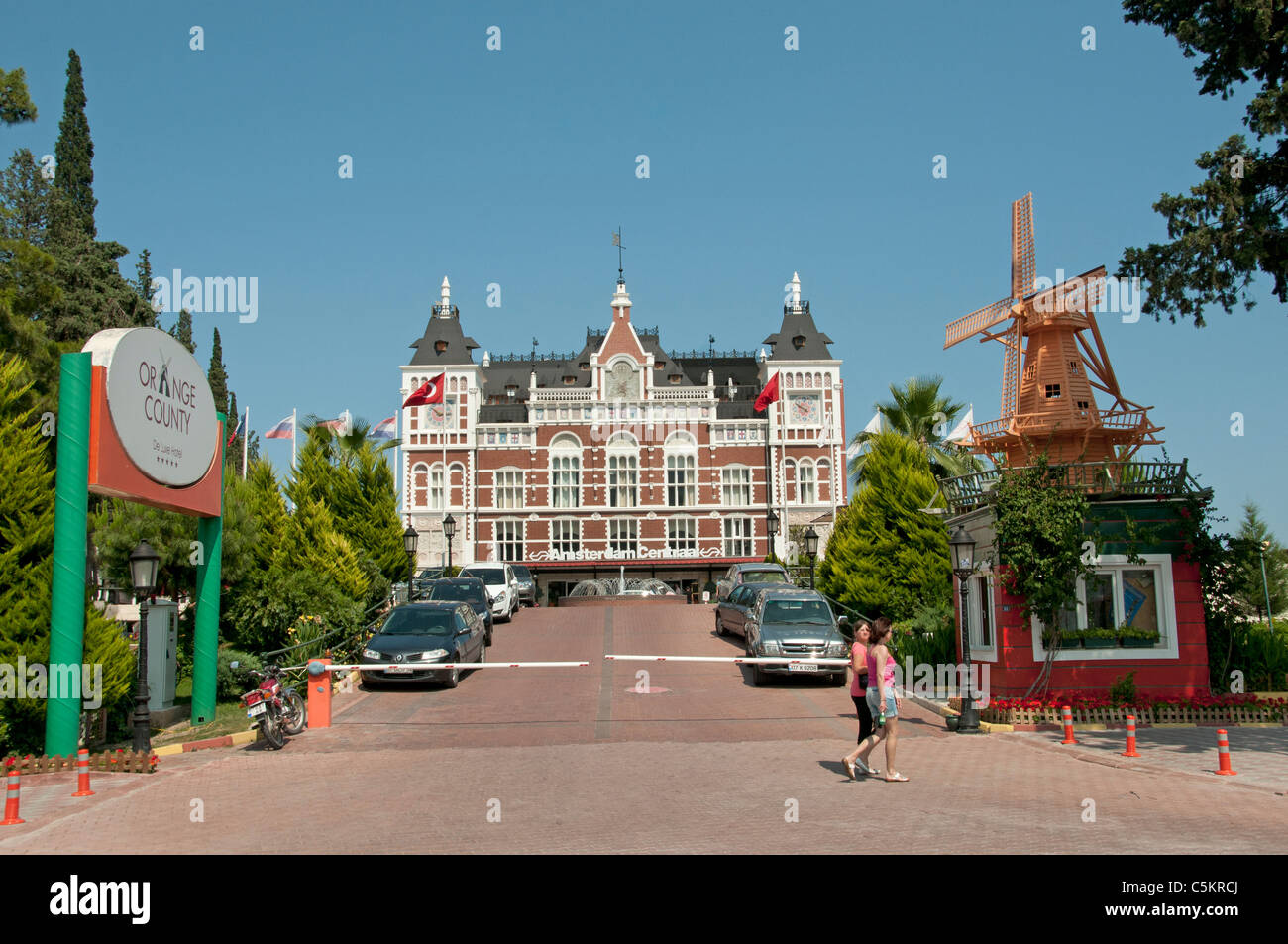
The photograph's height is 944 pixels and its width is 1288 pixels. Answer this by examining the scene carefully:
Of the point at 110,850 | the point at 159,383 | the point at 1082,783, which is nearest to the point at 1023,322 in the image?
the point at 1082,783

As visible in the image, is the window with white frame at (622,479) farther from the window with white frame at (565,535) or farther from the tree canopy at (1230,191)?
the tree canopy at (1230,191)

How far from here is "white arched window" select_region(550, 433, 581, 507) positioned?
2404 inches

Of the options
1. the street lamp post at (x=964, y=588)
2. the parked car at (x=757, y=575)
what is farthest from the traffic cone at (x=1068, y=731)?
the parked car at (x=757, y=575)

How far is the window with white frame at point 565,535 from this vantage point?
200ft

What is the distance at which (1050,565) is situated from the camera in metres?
16.5

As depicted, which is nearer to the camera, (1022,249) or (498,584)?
Result: (498,584)

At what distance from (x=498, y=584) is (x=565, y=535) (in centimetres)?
2791

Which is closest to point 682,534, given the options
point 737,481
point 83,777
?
point 737,481

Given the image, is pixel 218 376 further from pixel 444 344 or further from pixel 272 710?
pixel 272 710

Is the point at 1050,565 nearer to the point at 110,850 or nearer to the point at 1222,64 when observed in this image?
the point at 1222,64

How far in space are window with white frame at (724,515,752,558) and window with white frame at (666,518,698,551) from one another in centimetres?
190

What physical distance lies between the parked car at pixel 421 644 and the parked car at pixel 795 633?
19.6ft

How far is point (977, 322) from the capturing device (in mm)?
41188
